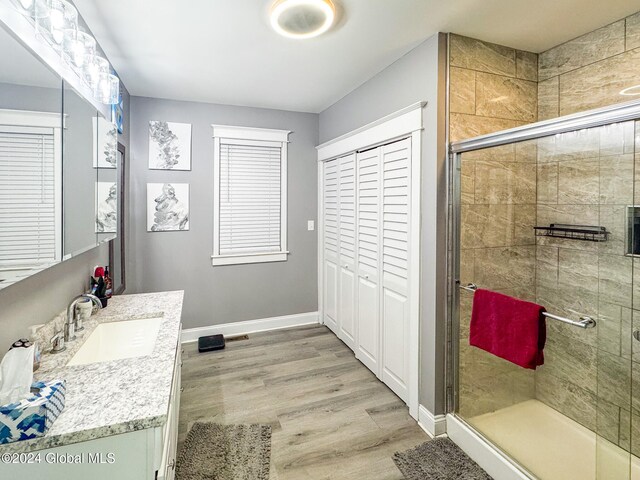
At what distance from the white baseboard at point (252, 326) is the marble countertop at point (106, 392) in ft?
6.12

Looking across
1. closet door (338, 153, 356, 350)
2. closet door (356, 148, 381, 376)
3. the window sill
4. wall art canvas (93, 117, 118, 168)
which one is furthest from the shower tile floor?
wall art canvas (93, 117, 118, 168)

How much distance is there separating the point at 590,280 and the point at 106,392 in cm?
244

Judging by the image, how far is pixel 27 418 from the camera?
90cm

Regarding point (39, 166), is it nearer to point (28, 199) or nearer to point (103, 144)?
point (28, 199)

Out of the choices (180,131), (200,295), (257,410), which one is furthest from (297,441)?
(180,131)

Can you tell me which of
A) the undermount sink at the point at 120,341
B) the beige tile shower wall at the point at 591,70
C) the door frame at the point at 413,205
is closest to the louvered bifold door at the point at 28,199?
the undermount sink at the point at 120,341

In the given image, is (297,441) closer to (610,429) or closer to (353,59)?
(610,429)

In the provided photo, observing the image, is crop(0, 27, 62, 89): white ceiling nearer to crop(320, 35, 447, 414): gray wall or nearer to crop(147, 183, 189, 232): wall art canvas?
crop(320, 35, 447, 414): gray wall

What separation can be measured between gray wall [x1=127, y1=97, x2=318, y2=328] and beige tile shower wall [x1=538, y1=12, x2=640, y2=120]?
234 cm

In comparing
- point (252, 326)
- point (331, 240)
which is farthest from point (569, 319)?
point (252, 326)

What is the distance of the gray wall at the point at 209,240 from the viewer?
129 inches

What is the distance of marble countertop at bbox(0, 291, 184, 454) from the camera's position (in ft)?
3.12

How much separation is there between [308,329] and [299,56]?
9.11 feet

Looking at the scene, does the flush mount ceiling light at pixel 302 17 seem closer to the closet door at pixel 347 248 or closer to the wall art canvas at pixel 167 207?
the closet door at pixel 347 248
